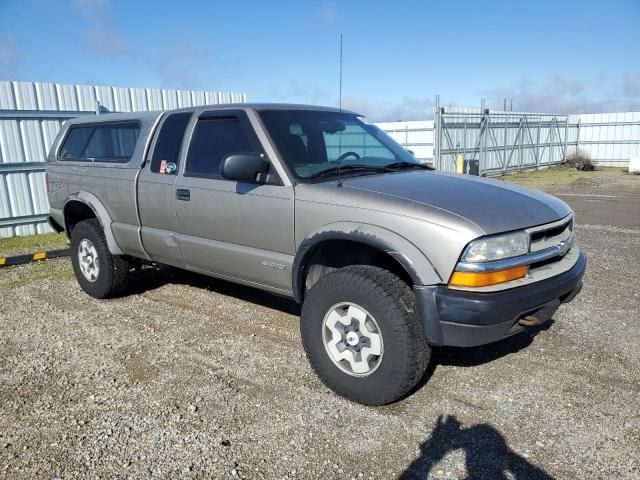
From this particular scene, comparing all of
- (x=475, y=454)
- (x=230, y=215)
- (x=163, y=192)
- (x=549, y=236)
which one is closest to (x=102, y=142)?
(x=163, y=192)

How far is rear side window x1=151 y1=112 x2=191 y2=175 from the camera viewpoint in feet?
14.8

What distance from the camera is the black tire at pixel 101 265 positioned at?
530 cm

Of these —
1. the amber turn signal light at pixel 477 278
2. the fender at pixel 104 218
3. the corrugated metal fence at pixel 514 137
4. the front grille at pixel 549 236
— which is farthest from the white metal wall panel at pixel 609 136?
the fender at pixel 104 218

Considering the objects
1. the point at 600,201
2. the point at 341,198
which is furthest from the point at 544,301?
the point at 600,201

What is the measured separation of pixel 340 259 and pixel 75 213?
365cm

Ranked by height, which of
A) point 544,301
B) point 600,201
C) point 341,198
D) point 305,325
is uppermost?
point 341,198

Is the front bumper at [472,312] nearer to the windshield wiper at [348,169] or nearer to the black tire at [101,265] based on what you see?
the windshield wiper at [348,169]

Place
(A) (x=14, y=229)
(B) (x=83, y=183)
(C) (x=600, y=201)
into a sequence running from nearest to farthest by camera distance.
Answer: (B) (x=83, y=183)
(A) (x=14, y=229)
(C) (x=600, y=201)

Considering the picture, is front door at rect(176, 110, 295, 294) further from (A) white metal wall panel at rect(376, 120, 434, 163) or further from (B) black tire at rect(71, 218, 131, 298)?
(A) white metal wall panel at rect(376, 120, 434, 163)

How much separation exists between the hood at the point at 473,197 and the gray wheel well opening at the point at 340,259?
411mm

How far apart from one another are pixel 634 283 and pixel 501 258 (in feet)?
12.8

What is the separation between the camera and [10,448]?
290 cm

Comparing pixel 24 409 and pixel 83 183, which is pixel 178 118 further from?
pixel 24 409

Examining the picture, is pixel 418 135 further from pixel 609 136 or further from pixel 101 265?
pixel 101 265
